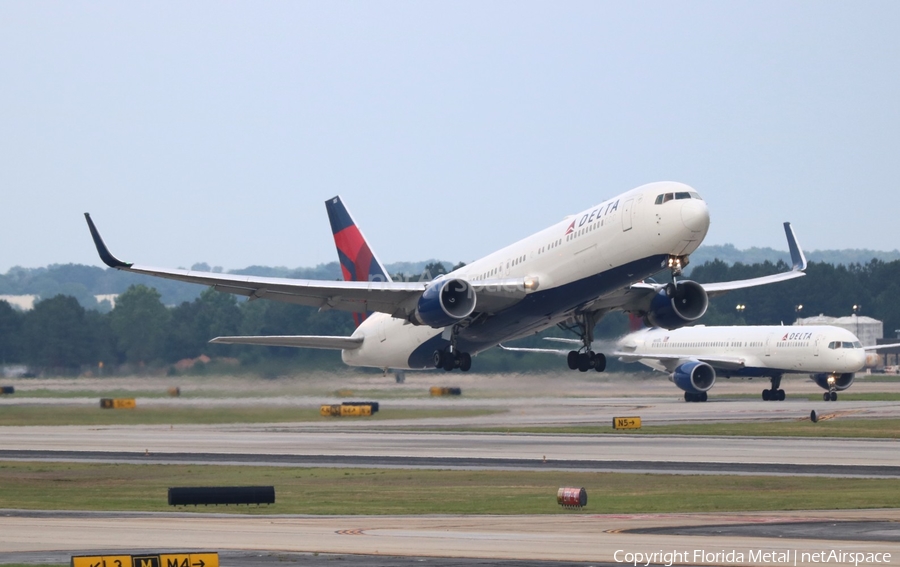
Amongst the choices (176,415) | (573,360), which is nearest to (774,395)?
(573,360)

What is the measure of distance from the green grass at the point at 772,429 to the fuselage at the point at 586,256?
9.56 m

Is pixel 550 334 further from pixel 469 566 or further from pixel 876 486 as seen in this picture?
pixel 469 566

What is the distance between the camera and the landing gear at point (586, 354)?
48.5 metres

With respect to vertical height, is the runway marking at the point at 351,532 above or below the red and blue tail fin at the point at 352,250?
below

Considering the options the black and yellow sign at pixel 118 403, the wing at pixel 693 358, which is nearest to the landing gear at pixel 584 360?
the wing at pixel 693 358

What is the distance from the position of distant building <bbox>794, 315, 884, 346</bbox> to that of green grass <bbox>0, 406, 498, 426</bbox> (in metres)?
87.1

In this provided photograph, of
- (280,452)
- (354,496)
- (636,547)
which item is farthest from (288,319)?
(636,547)

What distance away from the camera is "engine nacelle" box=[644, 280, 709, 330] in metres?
46.1

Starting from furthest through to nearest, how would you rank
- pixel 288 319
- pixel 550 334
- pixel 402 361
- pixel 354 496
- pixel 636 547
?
pixel 550 334 < pixel 288 319 < pixel 402 361 < pixel 354 496 < pixel 636 547

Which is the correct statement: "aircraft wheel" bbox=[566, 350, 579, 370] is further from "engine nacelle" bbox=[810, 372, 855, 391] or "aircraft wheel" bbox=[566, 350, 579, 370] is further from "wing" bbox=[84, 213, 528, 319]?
"engine nacelle" bbox=[810, 372, 855, 391]

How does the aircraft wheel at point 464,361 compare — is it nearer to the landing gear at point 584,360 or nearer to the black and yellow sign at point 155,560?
the landing gear at point 584,360

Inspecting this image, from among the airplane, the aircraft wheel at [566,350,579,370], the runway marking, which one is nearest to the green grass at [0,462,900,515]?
the runway marking

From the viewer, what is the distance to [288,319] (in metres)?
84.7

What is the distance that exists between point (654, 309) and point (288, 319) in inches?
1651
